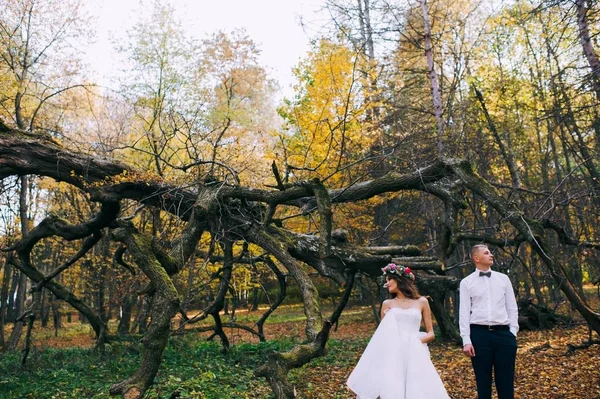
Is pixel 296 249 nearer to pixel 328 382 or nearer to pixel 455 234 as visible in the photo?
pixel 328 382

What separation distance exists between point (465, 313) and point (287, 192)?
9.77ft

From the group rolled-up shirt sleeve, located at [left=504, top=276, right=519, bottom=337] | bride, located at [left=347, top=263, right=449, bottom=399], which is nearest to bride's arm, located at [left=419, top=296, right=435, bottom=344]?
bride, located at [left=347, top=263, right=449, bottom=399]

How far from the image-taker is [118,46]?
15953mm

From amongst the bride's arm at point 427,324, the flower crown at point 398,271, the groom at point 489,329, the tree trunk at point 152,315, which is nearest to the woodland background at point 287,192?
the tree trunk at point 152,315

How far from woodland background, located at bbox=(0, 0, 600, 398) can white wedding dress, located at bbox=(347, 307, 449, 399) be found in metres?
0.54

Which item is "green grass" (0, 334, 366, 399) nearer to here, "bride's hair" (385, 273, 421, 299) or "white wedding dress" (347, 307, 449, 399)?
"white wedding dress" (347, 307, 449, 399)

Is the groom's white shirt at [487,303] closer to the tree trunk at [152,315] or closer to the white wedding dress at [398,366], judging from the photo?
the white wedding dress at [398,366]

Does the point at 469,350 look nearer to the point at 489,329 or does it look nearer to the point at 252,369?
the point at 489,329

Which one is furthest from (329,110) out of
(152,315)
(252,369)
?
(152,315)

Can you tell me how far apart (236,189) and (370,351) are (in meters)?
3.35

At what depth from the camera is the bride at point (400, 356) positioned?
4.41 metres

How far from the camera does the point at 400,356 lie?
181 inches

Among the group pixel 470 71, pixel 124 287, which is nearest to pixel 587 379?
pixel 470 71

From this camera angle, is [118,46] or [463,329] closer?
[463,329]
